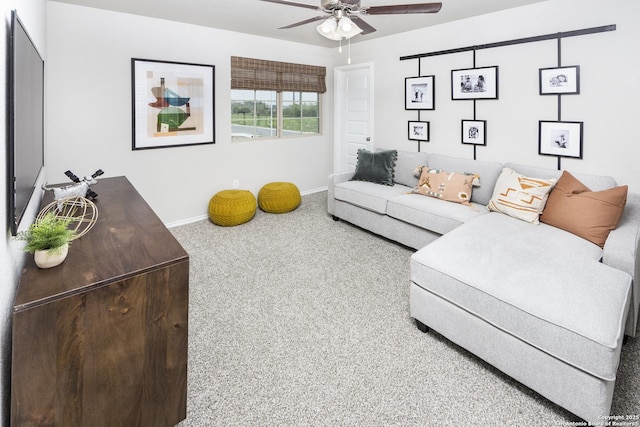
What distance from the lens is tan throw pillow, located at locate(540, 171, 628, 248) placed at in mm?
2508

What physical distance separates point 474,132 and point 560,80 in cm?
93

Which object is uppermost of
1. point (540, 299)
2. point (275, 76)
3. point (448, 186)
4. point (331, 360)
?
point (275, 76)

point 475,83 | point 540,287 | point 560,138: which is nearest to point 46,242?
point 540,287

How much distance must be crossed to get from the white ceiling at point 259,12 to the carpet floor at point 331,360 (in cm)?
243

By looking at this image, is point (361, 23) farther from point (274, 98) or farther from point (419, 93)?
point (274, 98)

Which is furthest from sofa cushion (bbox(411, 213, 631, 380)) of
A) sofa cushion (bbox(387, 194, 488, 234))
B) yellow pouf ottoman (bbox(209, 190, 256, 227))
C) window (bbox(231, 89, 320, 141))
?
window (bbox(231, 89, 320, 141))

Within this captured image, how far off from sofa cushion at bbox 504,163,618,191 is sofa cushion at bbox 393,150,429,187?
1015mm

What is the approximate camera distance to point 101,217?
2.00 meters

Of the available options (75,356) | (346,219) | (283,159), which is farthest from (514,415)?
(283,159)

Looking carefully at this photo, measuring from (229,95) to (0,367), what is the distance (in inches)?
161

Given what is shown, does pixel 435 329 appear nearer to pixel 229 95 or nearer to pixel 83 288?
pixel 83 288

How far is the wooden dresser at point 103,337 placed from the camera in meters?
1.13

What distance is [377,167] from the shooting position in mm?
4426

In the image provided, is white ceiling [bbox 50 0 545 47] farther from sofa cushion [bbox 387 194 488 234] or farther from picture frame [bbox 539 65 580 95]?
sofa cushion [bbox 387 194 488 234]
